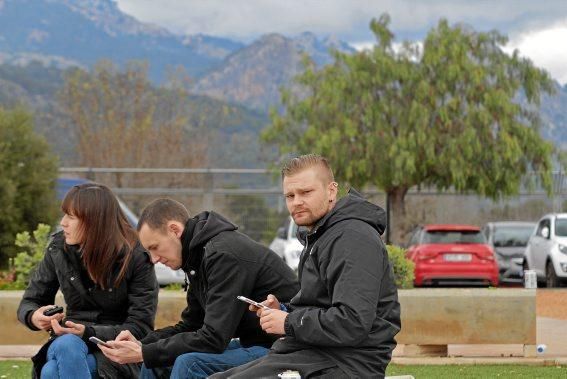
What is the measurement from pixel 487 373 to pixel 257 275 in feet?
17.7

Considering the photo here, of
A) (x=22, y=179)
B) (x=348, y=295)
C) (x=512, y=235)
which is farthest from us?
(x=512, y=235)

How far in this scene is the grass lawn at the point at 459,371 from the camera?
11.3 metres

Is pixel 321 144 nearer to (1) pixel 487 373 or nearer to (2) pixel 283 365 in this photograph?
(1) pixel 487 373

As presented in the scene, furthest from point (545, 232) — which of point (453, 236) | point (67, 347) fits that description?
point (67, 347)

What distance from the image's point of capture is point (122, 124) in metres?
53.3

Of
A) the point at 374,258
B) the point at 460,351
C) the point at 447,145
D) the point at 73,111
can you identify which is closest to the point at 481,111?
the point at 447,145

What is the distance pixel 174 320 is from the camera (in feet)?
40.6

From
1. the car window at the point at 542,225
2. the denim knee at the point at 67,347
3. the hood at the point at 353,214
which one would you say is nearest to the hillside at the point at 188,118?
the car window at the point at 542,225

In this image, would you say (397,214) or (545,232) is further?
(397,214)

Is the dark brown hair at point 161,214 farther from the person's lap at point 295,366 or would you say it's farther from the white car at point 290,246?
the white car at point 290,246

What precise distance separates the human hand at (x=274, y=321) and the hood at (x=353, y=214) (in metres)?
0.38

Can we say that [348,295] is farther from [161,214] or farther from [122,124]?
[122,124]

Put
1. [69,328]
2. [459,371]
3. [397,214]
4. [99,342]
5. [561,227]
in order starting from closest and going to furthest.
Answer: [99,342], [69,328], [459,371], [561,227], [397,214]

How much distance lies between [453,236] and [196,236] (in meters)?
19.8
